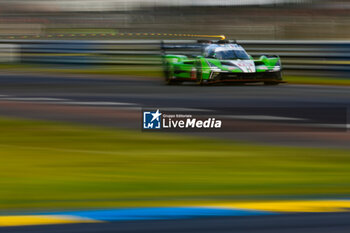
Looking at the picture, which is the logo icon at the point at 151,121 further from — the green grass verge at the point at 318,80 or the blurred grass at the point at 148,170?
the green grass verge at the point at 318,80

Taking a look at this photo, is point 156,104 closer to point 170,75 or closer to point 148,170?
point 170,75

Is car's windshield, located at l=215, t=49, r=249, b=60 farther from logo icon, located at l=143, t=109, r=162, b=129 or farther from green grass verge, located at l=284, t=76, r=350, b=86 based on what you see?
logo icon, located at l=143, t=109, r=162, b=129

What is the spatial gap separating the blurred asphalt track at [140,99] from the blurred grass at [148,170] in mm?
771

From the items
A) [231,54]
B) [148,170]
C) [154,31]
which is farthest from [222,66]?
[148,170]

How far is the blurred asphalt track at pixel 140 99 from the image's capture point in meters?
8.41

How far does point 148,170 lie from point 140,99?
237 inches

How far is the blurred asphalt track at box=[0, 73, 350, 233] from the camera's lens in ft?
14.1

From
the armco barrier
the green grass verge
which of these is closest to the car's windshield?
the armco barrier

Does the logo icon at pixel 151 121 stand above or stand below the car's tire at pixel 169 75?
below

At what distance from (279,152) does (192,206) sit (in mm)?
2587

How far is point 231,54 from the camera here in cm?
1455

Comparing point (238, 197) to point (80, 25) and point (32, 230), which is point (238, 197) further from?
point (80, 25)

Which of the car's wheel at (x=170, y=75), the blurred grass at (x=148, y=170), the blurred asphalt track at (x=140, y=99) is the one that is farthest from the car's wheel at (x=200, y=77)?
the blurred grass at (x=148, y=170)

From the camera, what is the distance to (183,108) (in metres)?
11.0
